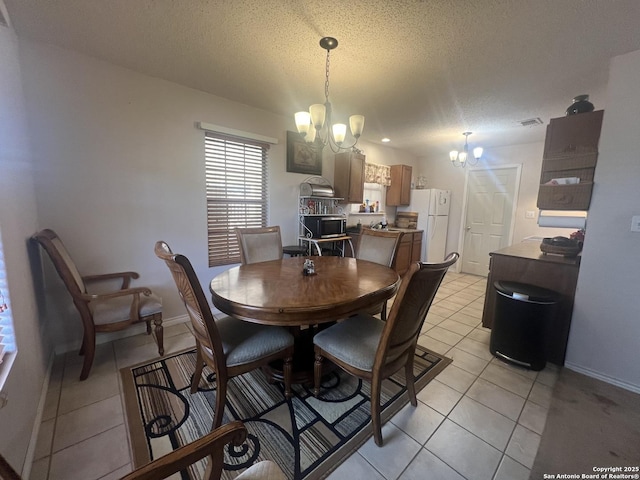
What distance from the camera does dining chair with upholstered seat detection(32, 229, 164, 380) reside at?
1.79 metres

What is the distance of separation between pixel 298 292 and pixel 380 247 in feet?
4.28

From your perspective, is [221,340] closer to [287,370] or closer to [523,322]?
[287,370]

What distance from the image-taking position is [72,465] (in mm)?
1260

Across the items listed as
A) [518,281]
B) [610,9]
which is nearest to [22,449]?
[518,281]

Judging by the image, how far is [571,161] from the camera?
2.07 metres

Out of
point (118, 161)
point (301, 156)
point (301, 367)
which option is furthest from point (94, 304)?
point (301, 156)

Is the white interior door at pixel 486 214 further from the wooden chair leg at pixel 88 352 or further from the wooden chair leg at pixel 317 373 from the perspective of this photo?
the wooden chair leg at pixel 88 352

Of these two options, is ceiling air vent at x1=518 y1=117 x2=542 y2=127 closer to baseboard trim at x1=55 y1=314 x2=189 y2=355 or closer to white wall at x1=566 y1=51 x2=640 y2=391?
white wall at x1=566 y1=51 x2=640 y2=391

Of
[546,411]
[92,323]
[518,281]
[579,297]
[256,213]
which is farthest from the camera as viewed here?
[256,213]

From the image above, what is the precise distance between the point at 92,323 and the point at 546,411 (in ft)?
10.3

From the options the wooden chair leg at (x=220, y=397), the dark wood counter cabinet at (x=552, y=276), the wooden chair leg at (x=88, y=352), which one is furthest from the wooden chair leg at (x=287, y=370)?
the dark wood counter cabinet at (x=552, y=276)

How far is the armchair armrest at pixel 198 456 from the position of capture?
55 centimetres

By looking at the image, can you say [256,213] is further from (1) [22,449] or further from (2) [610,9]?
(2) [610,9]

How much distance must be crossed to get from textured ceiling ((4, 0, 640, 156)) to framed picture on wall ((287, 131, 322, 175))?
66 cm
